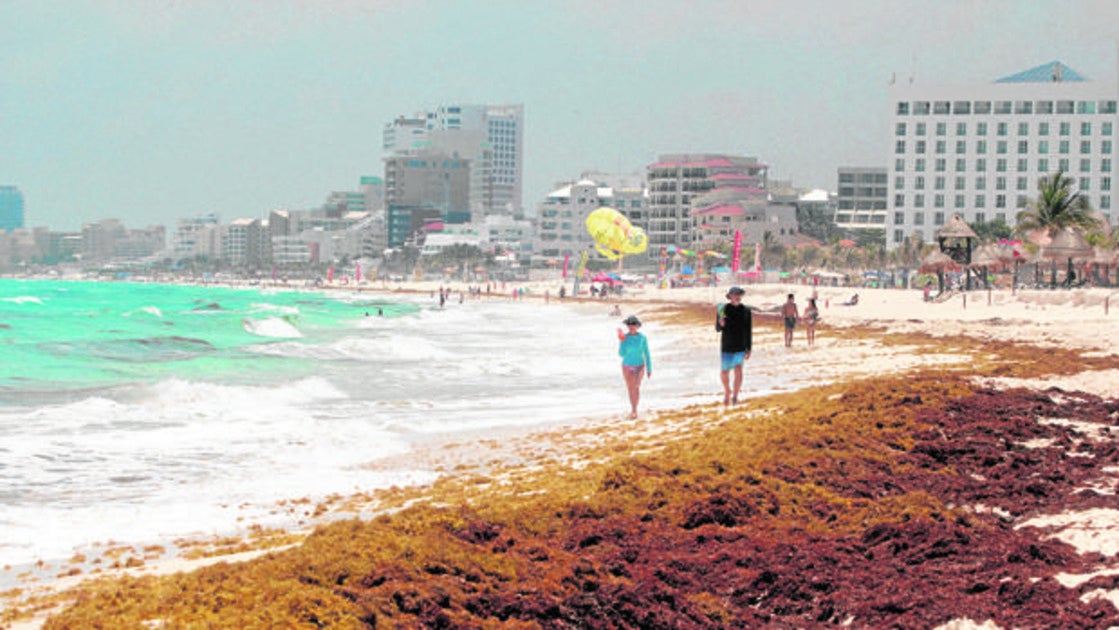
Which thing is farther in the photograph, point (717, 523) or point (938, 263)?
point (938, 263)

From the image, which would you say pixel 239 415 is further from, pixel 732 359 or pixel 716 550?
pixel 716 550

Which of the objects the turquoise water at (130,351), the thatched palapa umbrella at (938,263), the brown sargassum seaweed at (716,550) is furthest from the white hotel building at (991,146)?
the brown sargassum seaweed at (716,550)

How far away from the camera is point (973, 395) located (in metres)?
13.2

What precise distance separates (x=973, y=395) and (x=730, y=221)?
127 metres

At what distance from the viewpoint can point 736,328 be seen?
14.5m

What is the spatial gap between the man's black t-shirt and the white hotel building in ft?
Answer: 331

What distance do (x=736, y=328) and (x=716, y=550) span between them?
7.67m

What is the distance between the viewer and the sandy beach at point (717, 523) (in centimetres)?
579

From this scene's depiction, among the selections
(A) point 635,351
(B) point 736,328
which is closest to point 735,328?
(B) point 736,328

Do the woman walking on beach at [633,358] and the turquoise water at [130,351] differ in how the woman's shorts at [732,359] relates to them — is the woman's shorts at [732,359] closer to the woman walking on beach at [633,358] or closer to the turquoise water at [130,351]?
the woman walking on beach at [633,358]

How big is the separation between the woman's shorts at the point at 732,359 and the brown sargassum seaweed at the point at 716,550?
3.82 meters

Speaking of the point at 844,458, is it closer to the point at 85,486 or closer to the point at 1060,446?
the point at 1060,446

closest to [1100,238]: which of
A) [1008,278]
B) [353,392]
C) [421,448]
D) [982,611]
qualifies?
[1008,278]

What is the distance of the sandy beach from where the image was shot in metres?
5.79
